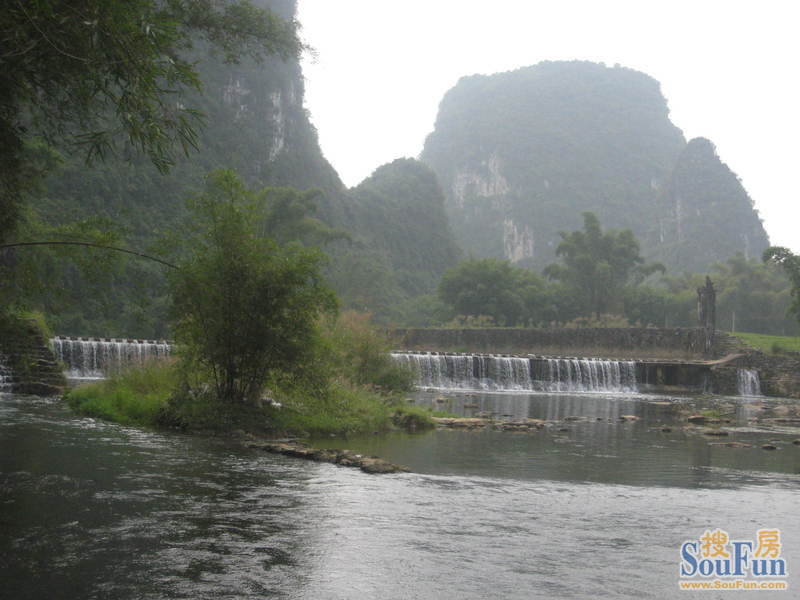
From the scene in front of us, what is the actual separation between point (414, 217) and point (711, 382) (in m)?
71.3

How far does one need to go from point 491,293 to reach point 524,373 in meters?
22.2

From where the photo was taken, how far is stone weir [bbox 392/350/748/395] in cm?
3122

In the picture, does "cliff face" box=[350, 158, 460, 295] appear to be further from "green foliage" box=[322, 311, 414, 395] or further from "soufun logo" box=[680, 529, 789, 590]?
"soufun logo" box=[680, 529, 789, 590]

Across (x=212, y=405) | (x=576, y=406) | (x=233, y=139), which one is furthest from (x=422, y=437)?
(x=233, y=139)

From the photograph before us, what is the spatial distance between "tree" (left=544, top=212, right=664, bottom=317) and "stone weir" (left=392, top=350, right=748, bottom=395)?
25.8 metres

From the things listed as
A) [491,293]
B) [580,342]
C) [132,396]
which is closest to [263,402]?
[132,396]

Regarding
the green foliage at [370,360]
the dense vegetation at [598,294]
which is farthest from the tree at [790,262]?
the green foliage at [370,360]

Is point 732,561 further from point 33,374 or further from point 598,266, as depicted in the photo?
point 598,266

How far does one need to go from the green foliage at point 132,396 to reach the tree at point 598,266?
4825 cm

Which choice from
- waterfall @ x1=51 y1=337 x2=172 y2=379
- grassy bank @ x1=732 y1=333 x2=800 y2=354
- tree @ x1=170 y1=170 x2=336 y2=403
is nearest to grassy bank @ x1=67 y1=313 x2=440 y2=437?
tree @ x1=170 y1=170 x2=336 y2=403

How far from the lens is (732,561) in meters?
5.49

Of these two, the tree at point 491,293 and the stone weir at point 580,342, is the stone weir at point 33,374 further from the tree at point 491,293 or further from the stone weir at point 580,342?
the tree at point 491,293

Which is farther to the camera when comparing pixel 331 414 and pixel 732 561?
pixel 331 414

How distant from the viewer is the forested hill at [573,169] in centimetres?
11194
